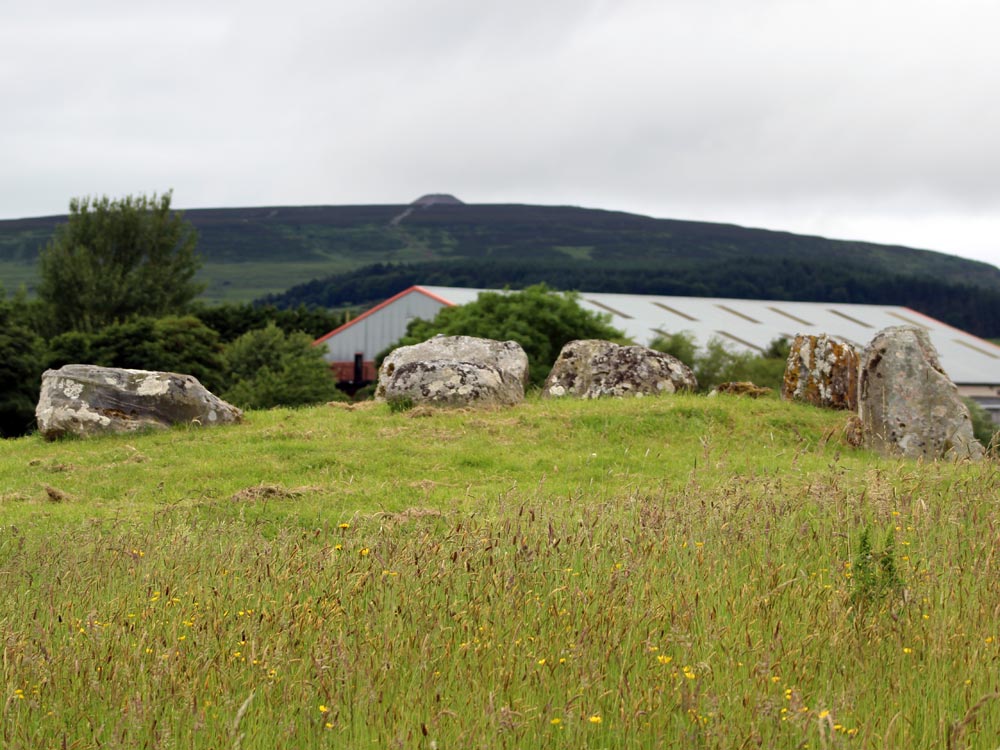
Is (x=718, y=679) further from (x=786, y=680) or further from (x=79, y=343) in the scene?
(x=79, y=343)

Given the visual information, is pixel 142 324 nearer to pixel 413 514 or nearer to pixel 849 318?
pixel 413 514

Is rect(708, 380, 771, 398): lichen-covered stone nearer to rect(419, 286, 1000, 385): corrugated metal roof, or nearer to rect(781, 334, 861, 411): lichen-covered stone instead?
rect(781, 334, 861, 411): lichen-covered stone

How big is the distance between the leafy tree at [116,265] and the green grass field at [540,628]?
6724 centimetres

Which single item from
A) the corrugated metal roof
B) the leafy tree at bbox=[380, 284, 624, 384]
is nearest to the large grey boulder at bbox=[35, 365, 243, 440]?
the leafy tree at bbox=[380, 284, 624, 384]

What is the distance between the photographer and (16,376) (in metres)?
40.0

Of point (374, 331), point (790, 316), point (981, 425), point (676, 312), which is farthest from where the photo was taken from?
point (790, 316)

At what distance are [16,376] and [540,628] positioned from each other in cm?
3875

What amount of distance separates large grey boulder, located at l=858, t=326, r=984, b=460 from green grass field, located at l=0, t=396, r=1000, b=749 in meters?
6.24

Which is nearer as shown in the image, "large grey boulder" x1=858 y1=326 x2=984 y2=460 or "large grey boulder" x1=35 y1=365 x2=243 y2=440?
"large grey boulder" x1=858 y1=326 x2=984 y2=460

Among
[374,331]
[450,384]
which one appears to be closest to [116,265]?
[374,331]

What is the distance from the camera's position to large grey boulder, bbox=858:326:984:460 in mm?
16359

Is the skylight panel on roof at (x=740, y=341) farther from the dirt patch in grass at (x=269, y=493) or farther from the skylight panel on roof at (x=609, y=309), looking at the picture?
the dirt patch in grass at (x=269, y=493)

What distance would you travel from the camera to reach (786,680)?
5.24 m

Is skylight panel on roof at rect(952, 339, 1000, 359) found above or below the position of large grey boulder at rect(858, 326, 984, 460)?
below
